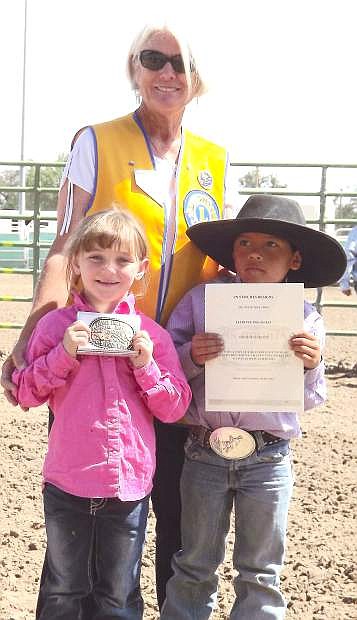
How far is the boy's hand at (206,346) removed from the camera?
2.47 m

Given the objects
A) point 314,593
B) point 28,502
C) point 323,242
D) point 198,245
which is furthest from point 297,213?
point 28,502

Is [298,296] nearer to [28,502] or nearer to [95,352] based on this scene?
[95,352]

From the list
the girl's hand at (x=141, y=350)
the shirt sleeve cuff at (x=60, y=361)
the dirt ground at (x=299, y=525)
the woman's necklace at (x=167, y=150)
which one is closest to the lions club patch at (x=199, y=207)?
the woman's necklace at (x=167, y=150)

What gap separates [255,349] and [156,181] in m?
0.57

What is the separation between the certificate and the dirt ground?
117 cm

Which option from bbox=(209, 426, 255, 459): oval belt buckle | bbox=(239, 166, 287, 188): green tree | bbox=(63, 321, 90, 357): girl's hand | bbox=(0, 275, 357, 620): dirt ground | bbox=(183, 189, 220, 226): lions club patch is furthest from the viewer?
bbox=(239, 166, 287, 188): green tree

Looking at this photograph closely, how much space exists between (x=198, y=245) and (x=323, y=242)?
368 mm

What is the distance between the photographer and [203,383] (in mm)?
2639

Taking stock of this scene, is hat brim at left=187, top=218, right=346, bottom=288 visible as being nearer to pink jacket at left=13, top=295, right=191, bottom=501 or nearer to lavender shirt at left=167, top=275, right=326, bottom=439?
lavender shirt at left=167, top=275, right=326, bottom=439

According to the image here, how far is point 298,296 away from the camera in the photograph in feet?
8.06

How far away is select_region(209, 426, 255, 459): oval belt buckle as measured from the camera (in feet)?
8.31

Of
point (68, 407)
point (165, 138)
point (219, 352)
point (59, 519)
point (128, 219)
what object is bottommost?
point (59, 519)

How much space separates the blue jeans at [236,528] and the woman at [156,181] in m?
0.17

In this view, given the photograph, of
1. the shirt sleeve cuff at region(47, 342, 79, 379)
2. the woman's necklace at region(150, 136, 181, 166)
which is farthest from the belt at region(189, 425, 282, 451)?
the woman's necklace at region(150, 136, 181, 166)
